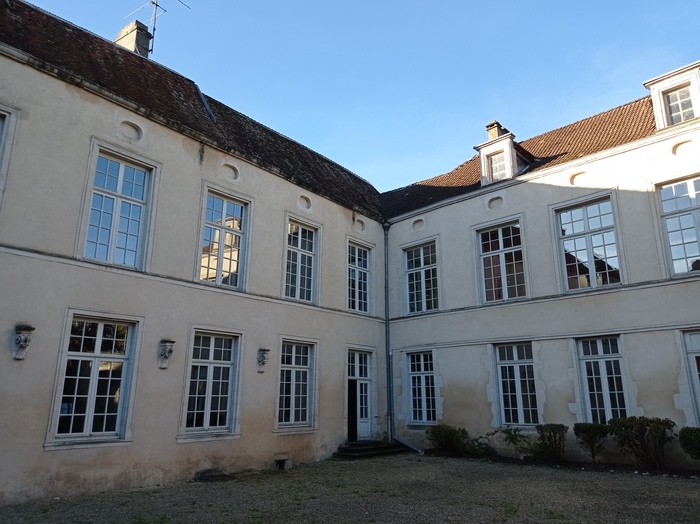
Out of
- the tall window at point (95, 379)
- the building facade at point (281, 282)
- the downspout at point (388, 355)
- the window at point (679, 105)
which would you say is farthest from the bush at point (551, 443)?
the tall window at point (95, 379)

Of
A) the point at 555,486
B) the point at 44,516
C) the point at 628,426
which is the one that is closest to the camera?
the point at 44,516

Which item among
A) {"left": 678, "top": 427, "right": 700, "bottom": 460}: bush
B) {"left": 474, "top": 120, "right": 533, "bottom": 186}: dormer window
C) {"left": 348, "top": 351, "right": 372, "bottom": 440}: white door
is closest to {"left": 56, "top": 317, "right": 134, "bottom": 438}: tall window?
{"left": 348, "top": 351, "right": 372, "bottom": 440}: white door

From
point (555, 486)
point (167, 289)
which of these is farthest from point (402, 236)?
point (555, 486)

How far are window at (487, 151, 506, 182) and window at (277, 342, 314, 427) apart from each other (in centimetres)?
600

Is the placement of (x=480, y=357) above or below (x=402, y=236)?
below

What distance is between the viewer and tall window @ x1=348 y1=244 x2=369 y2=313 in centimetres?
1348

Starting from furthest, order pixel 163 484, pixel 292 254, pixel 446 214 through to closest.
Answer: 1. pixel 446 214
2. pixel 292 254
3. pixel 163 484

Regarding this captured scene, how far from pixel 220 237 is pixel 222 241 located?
9cm

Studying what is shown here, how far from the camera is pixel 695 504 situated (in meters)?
6.39

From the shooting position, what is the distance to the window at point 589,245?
10711 millimetres

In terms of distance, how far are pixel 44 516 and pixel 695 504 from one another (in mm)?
7731

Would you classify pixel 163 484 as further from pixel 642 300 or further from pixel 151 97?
pixel 642 300

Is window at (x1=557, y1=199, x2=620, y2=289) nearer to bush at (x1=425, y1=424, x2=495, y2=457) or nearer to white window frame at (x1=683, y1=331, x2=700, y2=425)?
white window frame at (x1=683, y1=331, x2=700, y2=425)

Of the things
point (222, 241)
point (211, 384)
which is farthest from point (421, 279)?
point (211, 384)
